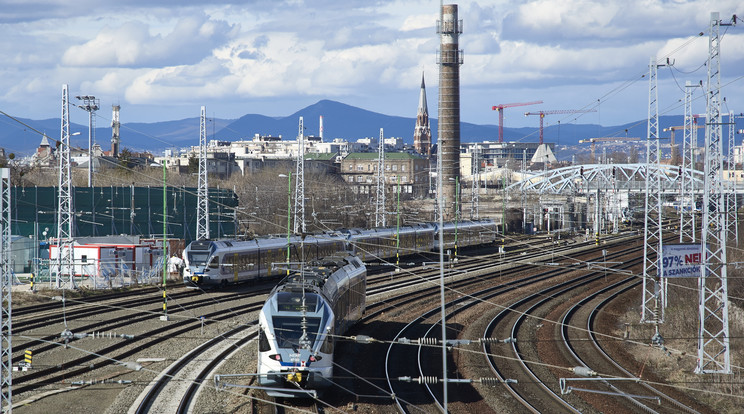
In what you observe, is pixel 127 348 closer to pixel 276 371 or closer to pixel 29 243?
pixel 276 371

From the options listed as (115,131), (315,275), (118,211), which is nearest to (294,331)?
(315,275)

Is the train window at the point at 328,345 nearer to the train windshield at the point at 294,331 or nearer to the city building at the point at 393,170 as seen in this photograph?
the train windshield at the point at 294,331

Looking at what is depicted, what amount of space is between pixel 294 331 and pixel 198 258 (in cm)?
2050

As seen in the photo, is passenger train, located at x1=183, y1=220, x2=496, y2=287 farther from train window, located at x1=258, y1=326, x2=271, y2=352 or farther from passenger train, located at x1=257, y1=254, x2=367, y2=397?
train window, located at x1=258, y1=326, x2=271, y2=352

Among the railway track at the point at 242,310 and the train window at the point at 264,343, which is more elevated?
the train window at the point at 264,343

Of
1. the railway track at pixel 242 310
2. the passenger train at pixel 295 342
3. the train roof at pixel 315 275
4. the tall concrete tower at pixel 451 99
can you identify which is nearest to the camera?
the passenger train at pixel 295 342

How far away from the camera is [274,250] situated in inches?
1670

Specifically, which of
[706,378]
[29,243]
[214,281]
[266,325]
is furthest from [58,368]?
[29,243]

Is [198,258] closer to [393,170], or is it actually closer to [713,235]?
[713,235]

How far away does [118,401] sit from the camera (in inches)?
741

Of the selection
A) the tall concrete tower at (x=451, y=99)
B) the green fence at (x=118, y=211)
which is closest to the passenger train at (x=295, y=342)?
the green fence at (x=118, y=211)

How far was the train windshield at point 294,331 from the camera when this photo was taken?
18.2m

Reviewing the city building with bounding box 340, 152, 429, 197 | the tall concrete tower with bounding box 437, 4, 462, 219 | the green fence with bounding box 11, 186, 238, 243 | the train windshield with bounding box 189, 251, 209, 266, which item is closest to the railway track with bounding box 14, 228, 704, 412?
the train windshield with bounding box 189, 251, 209, 266

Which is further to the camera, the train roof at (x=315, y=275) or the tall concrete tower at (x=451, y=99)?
the tall concrete tower at (x=451, y=99)
